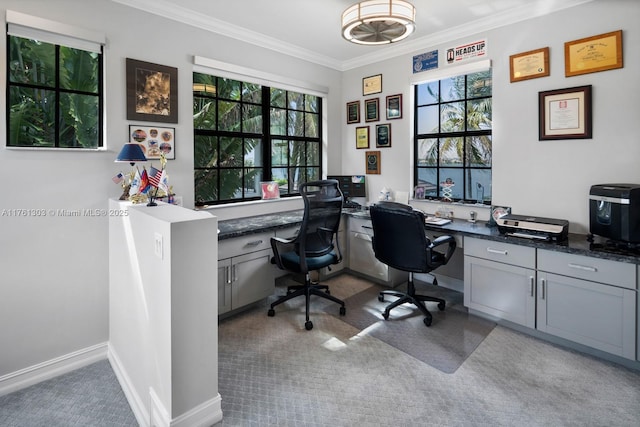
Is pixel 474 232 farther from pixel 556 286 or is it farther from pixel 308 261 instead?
pixel 308 261

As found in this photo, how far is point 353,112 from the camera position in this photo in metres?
4.57

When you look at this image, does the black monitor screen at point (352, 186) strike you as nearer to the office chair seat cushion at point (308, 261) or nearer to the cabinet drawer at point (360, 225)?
the cabinet drawer at point (360, 225)

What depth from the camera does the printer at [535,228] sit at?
2633mm

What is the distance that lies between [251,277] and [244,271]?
101mm

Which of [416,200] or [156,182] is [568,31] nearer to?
[416,200]

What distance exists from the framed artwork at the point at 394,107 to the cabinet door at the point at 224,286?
253cm

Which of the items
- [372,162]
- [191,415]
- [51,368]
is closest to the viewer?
[191,415]

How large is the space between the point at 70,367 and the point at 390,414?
221cm

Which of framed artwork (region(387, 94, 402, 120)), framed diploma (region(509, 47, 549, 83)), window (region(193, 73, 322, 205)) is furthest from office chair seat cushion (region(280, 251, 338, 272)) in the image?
framed diploma (region(509, 47, 549, 83))

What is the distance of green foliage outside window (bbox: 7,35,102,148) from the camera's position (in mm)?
2367

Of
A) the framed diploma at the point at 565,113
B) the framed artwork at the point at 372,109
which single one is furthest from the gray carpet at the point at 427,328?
the framed artwork at the point at 372,109

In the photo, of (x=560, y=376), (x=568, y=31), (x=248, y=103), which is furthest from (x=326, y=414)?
(x=568, y=31)

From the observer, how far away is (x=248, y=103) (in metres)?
3.78

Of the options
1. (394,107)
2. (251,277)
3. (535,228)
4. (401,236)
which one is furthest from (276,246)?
(394,107)
